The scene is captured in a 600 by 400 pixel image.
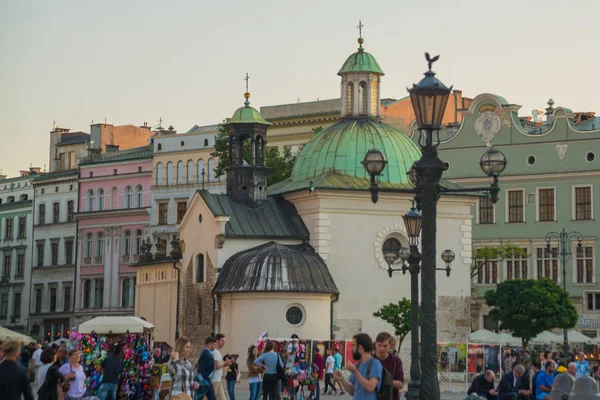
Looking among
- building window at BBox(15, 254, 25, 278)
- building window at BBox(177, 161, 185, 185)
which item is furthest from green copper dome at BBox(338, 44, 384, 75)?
building window at BBox(15, 254, 25, 278)

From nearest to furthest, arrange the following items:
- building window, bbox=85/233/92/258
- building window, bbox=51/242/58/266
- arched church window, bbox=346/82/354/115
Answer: arched church window, bbox=346/82/354/115, building window, bbox=85/233/92/258, building window, bbox=51/242/58/266

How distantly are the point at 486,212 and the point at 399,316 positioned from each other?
70.4ft

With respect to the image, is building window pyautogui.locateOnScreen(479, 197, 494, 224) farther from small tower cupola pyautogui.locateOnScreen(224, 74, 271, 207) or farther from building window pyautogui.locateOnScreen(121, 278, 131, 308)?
building window pyautogui.locateOnScreen(121, 278, 131, 308)

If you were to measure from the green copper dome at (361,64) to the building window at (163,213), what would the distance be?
85.2 ft

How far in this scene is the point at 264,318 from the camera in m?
44.7

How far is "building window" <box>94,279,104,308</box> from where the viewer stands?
7919 cm

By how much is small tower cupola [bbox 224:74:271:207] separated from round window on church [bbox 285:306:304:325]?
6077 millimetres

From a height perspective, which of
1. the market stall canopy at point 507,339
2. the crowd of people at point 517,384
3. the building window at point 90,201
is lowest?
the crowd of people at point 517,384

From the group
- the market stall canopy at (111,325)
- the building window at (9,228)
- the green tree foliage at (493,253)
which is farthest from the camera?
the building window at (9,228)

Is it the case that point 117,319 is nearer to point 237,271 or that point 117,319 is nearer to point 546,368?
point 237,271

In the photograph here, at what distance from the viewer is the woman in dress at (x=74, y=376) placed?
20484mm

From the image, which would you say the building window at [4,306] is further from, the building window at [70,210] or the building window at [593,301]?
the building window at [593,301]

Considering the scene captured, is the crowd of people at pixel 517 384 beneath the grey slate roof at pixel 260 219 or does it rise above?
beneath

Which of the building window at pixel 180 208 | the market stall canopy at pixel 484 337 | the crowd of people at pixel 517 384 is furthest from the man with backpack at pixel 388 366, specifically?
the building window at pixel 180 208
